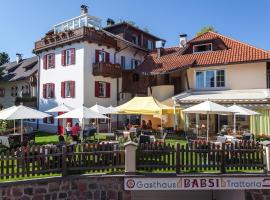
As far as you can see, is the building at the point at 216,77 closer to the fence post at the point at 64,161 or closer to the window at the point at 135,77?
the window at the point at 135,77

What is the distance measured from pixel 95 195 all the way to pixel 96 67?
58.0ft

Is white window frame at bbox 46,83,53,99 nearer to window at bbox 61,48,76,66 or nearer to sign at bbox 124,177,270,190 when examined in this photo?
window at bbox 61,48,76,66

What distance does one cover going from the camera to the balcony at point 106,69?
2753 centimetres

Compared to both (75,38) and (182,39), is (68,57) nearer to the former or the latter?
(75,38)

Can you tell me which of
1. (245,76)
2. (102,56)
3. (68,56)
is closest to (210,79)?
(245,76)

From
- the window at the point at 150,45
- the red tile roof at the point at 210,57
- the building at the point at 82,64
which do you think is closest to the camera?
the red tile roof at the point at 210,57

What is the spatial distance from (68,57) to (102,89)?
4564 mm

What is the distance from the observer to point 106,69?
27.9 metres

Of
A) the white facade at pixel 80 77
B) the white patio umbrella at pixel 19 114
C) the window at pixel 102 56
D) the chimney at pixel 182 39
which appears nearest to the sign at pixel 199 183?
the white patio umbrella at pixel 19 114

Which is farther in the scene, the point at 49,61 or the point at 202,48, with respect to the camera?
the point at 49,61

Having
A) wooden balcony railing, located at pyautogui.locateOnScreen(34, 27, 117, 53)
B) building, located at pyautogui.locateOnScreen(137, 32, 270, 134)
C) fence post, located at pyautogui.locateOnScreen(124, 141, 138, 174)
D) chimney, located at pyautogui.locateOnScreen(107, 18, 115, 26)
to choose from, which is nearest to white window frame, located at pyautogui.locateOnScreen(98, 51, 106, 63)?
wooden balcony railing, located at pyautogui.locateOnScreen(34, 27, 117, 53)

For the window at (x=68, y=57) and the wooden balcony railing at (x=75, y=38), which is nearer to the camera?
the wooden balcony railing at (x=75, y=38)

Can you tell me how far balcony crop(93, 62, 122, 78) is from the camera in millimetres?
27531

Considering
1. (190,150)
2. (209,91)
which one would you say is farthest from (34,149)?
(209,91)
